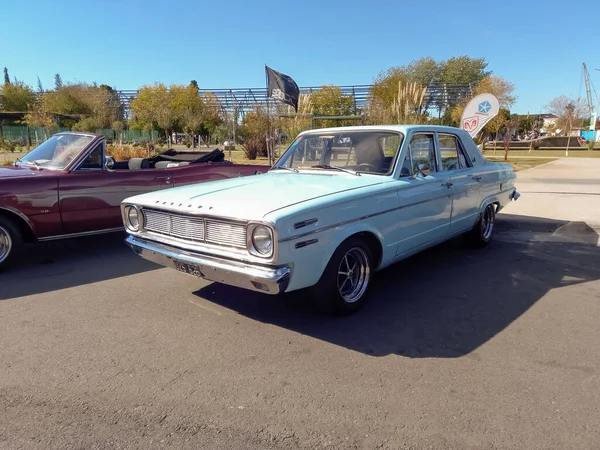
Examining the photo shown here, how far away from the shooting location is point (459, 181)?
5.20m

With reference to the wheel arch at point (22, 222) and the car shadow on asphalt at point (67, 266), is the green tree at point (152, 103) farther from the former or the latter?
the wheel arch at point (22, 222)

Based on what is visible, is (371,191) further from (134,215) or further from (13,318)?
(13,318)

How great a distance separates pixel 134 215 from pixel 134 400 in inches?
79.1

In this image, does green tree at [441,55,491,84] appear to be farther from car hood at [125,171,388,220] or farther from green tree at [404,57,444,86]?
car hood at [125,171,388,220]

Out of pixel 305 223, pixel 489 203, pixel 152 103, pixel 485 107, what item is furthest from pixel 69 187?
pixel 152 103

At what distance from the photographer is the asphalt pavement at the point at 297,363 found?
7.77 ft

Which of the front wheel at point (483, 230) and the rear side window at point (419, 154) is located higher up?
the rear side window at point (419, 154)

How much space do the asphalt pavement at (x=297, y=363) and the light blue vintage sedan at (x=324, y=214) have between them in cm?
48

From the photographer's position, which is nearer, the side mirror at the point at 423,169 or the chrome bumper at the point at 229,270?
the chrome bumper at the point at 229,270

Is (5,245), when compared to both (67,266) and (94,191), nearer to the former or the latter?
(67,266)

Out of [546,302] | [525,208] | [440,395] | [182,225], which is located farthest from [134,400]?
[525,208]

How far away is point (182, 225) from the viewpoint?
3.69 metres

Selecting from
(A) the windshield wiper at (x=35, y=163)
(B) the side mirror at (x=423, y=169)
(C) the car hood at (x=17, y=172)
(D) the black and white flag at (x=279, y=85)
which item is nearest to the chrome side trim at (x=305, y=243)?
(B) the side mirror at (x=423, y=169)

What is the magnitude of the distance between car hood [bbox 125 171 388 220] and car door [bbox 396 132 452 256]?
34 centimetres
